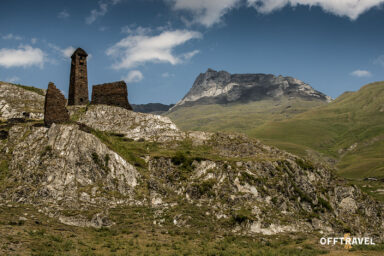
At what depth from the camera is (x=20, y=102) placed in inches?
3152

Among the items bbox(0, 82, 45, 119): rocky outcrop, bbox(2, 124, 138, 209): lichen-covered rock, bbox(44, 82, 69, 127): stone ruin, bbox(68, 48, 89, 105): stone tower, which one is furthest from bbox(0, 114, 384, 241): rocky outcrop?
bbox(68, 48, 89, 105): stone tower

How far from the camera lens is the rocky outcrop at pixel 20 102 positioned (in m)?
72.3

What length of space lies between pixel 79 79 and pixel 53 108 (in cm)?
2814

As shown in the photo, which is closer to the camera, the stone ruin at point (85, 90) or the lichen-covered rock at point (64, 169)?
the lichen-covered rock at point (64, 169)

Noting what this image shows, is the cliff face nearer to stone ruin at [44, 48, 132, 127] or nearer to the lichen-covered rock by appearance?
the lichen-covered rock

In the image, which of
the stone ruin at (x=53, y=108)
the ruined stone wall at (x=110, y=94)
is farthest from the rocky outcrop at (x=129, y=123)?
the stone ruin at (x=53, y=108)

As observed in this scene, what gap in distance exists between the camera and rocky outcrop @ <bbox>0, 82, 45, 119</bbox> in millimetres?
72312

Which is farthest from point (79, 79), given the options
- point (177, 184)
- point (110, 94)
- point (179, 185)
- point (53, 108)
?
point (179, 185)

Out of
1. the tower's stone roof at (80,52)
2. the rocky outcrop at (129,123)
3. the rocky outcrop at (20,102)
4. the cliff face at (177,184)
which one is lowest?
the cliff face at (177,184)

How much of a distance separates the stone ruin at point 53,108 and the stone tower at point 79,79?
995 inches

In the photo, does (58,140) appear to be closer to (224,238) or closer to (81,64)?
(224,238)

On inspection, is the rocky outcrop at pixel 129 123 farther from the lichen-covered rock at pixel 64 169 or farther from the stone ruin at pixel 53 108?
the lichen-covered rock at pixel 64 169

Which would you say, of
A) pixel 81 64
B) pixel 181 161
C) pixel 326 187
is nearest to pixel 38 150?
pixel 181 161

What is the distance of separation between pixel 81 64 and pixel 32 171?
41.0 metres
